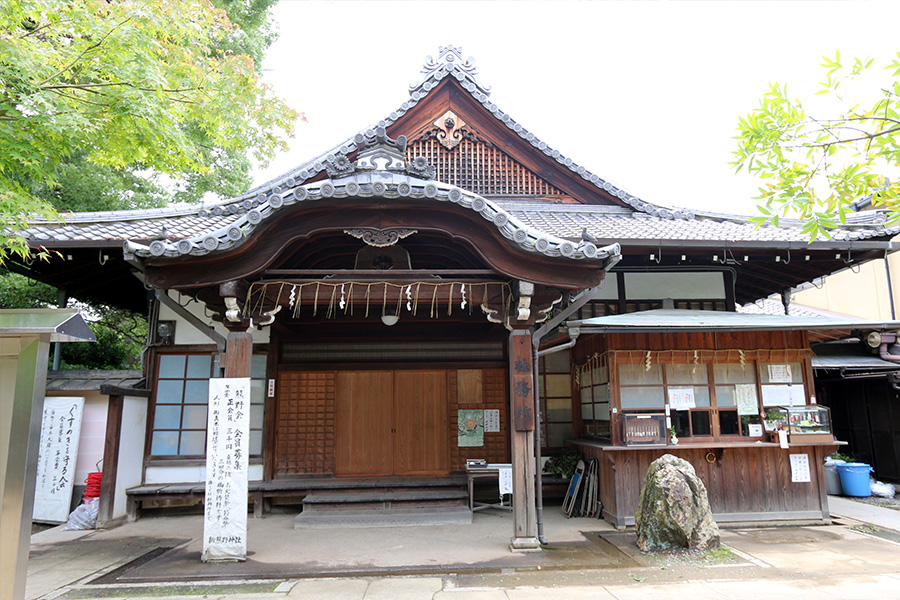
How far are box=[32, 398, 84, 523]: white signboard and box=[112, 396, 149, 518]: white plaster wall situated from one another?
0.89m

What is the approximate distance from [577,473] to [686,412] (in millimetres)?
2040

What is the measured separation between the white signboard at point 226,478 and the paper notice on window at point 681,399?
6204 mm

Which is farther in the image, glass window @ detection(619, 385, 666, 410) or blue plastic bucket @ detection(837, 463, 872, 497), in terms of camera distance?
blue plastic bucket @ detection(837, 463, 872, 497)

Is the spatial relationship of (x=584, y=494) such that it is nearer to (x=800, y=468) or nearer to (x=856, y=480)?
(x=800, y=468)

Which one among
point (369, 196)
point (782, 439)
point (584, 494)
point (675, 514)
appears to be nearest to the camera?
point (369, 196)

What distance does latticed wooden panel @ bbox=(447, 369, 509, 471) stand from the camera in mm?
9680

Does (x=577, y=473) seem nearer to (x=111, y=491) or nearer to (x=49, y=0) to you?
(x=111, y=491)

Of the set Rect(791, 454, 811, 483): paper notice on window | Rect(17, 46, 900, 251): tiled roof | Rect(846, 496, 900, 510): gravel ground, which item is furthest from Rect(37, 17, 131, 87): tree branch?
Rect(846, 496, 900, 510): gravel ground

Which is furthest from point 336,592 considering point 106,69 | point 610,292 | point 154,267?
point 610,292

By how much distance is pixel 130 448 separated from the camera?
870 cm

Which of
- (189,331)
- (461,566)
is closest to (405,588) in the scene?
(461,566)

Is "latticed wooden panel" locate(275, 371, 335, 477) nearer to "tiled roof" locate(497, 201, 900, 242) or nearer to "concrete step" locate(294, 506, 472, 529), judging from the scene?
"concrete step" locate(294, 506, 472, 529)

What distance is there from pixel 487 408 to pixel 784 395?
4874mm

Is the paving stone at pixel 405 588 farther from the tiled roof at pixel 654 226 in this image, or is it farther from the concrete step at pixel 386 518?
the tiled roof at pixel 654 226
